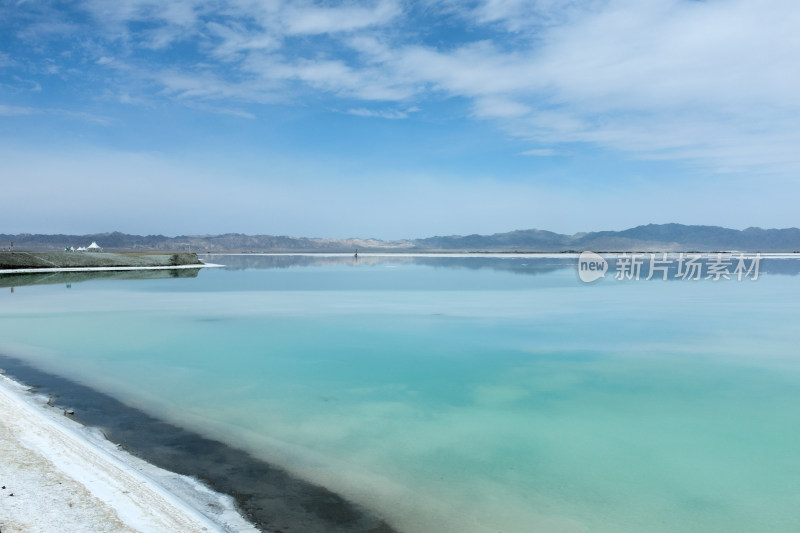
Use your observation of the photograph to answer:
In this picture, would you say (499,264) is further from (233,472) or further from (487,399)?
(233,472)

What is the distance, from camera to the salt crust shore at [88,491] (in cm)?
366

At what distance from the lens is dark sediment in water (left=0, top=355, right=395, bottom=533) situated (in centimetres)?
437

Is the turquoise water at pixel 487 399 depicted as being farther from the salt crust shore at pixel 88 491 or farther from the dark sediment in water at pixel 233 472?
the salt crust shore at pixel 88 491

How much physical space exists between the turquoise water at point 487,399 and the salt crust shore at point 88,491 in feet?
3.60

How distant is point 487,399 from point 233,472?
12.2ft

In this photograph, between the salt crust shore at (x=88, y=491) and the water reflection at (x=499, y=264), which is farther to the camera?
the water reflection at (x=499, y=264)

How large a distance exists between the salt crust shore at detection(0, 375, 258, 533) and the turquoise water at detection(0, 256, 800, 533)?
43.2 inches

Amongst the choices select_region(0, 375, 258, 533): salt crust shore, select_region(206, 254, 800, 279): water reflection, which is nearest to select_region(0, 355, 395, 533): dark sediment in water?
select_region(0, 375, 258, 533): salt crust shore

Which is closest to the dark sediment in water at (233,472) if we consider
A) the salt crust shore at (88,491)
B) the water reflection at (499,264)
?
the salt crust shore at (88,491)

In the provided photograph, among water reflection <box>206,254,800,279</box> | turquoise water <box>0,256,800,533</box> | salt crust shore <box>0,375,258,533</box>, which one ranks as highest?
salt crust shore <box>0,375,258,533</box>

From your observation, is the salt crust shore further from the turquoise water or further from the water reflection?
the water reflection

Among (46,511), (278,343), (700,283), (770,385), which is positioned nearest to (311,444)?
(46,511)

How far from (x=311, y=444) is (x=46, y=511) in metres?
2.75

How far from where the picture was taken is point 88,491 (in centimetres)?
409
